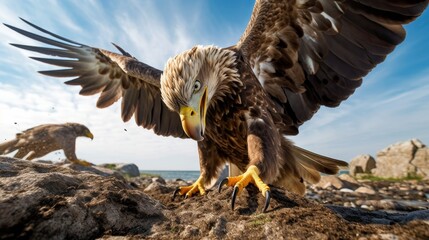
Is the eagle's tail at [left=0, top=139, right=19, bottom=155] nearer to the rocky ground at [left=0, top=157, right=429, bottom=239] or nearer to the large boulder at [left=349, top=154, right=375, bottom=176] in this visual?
the rocky ground at [left=0, top=157, right=429, bottom=239]

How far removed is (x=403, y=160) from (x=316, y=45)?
20.7 meters

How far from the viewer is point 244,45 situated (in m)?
4.03

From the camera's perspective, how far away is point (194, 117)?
3.03 meters

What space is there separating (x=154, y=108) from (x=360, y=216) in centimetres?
441

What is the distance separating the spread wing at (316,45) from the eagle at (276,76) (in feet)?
0.04

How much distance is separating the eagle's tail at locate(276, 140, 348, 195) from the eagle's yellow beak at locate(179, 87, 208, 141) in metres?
1.73

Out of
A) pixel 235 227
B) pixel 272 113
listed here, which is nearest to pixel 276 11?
pixel 272 113

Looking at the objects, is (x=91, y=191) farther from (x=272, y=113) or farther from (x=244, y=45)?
(x=244, y=45)

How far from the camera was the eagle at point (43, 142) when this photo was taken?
9922mm

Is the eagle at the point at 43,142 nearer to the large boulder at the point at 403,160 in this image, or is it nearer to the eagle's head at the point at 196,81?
the eagle's head at the point at 196,81

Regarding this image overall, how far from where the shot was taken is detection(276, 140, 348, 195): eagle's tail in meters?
4.36

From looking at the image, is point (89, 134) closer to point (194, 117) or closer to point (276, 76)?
point (276, 76)

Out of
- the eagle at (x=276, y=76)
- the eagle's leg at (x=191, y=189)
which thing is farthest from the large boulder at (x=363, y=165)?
the eagle's leg at (x=191, y=189)

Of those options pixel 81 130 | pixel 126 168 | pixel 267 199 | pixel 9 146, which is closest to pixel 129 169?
pixel 126 168
